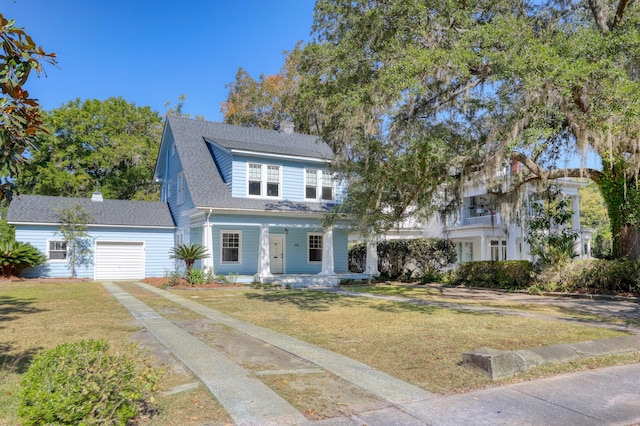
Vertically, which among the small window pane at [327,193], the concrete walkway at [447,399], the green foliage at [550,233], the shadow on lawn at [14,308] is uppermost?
the small window pane at [327,193]

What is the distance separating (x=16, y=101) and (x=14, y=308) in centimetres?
898

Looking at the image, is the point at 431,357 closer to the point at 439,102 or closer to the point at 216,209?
the point at 439,102

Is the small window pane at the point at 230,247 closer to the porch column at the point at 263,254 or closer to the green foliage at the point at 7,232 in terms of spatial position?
the porch column at the point at 263,254

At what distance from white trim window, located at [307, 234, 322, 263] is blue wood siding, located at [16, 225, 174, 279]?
23.6 feet

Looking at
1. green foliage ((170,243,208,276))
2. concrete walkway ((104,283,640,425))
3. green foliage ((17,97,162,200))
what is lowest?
concrete walkway ((104,283,640,425))

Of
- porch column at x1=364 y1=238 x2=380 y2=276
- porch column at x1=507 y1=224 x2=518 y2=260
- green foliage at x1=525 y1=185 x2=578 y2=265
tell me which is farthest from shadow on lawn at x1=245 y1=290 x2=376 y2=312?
porch column at x1=507 y1=224 x2=518 y2=260

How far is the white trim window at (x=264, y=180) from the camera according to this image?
19703 mm

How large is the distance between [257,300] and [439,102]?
311 inches

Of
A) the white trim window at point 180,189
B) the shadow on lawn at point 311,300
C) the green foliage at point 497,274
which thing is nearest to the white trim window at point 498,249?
the green foliage at point 497,274

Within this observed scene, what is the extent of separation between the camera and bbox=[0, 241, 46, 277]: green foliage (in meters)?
18.9

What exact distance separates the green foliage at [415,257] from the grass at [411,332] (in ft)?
28.3

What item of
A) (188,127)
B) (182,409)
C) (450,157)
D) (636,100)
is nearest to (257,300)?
(450,157)

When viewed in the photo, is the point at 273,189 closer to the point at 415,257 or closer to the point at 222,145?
the point at 222,145

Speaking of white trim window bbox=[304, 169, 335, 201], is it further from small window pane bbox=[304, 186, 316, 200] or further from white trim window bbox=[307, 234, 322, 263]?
white trim window bbox=[307, 234, 322, 263]
